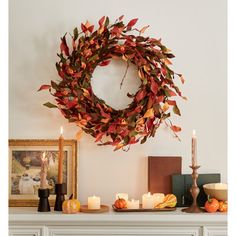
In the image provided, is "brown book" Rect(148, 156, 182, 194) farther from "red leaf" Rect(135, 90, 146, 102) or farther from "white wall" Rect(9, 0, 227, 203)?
"red leaf" Rect(135, 90, 146, 102)

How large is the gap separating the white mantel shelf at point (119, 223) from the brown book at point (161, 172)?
0.64 feet

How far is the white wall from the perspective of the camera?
218cm

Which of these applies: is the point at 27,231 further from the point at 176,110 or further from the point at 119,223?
the point at 176,110

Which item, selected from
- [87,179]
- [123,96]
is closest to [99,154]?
[87,179]

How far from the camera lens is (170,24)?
2219 mm

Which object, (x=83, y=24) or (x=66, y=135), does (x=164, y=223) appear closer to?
(x=66, y=135)

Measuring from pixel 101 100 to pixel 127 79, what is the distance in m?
0.21

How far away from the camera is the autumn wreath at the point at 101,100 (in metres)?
2.02

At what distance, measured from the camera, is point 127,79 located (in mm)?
2176

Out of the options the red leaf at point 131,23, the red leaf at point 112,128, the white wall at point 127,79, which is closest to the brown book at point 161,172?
the white wall at point 127,79

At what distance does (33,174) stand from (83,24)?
87 cm

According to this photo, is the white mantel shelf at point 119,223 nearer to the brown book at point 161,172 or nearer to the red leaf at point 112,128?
the brown book at point 161,172

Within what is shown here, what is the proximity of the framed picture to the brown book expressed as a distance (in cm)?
41

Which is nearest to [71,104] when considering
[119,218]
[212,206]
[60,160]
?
[60,160]
